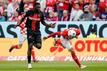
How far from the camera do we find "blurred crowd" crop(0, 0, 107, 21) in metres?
23.7

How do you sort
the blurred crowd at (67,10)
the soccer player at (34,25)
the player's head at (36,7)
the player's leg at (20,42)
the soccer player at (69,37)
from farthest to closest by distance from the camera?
the blurred crowd at (67,10) < the player's leg at (20,42) < the soccer player at (34,25) < the player's head at (36,7) < the soccer player at (69,37)

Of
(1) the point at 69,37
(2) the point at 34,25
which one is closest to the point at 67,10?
(2) the point at 34,25

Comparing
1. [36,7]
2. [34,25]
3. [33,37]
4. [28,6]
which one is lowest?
[33,37]

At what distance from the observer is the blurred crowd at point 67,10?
23734 millimetres

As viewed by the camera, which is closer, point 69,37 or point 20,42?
point 69,37

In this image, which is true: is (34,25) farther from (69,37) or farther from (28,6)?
(28,6)

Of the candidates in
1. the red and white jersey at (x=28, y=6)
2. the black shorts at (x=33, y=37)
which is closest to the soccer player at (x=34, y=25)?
the black shorts at (x=33, y=37)

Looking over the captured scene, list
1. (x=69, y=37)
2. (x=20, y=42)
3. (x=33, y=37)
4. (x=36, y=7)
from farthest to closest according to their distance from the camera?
(x=20, y=42) < (x=33, y=37) < (x=69, y=37) < (x=36, y=7)

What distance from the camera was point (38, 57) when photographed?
2216cm

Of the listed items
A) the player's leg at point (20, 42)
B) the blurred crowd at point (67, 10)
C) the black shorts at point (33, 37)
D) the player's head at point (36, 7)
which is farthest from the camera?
the blurred crowd at point (67, 10)

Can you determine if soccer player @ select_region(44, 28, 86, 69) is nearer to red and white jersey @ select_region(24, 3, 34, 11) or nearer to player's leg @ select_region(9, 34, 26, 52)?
player's leg @ select_region(9, 34, 26, 52)

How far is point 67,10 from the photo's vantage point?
24.0m

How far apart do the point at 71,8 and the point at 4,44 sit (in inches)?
154

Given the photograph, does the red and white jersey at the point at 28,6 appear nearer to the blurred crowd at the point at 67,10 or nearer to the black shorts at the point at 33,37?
the blurred crowd at the point at 67,10
